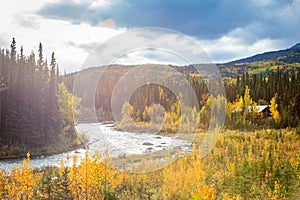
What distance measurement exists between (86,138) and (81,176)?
27832mm

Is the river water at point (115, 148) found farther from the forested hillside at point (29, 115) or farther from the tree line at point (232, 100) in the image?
the tree line at point (232, 100)

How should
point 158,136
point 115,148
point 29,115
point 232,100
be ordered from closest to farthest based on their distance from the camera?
point 115,148
point 29,115
point 158,136
point 232,100

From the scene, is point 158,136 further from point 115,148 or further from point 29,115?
point 29,115

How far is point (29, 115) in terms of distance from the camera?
38.8 meters

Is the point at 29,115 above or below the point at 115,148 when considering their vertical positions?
above

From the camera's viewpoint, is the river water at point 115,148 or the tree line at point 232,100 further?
the tree line at point 232,100

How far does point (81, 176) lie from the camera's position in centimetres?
900

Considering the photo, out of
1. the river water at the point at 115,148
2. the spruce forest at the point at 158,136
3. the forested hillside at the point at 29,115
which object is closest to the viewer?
the spruce forest at the point at 158,136

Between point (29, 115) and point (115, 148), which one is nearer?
point (115, 148)

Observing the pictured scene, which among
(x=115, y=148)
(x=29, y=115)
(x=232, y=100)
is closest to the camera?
(x=115, y=148)

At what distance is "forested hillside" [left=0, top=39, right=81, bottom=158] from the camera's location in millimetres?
36500

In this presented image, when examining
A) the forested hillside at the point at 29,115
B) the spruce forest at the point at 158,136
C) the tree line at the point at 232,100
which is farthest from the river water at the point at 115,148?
the tree line at the point at 232,100

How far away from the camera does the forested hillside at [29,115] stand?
120 feet

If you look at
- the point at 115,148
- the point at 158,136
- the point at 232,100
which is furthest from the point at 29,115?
the point at 232,100
